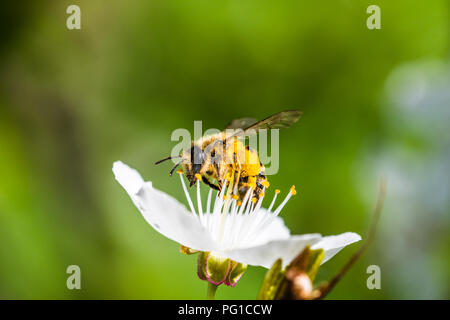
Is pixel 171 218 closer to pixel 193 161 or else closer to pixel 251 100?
pixel 193 161

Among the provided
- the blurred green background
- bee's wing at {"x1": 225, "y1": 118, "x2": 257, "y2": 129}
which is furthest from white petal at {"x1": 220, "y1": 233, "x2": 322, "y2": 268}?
the blurred green background

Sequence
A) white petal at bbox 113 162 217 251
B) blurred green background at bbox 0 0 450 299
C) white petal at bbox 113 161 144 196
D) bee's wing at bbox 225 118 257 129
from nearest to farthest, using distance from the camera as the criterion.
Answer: white petal at bbox 113 162 217 251 < white petal at bbox 113 161 144 196 < bee's wing at bbox 225 118 257 129 < blurred green background at bbox 0 0 450 299

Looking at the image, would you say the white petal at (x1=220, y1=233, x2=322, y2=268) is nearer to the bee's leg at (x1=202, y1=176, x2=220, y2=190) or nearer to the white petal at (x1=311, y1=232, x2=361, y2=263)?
the white petal at (x1=311, y1=232, x2=361, y2=263)

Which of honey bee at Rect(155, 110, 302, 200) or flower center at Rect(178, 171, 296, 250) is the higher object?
honey bee at Rect(155, 110, 302, 200)

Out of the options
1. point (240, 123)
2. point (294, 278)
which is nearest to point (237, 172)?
point (240, 123)

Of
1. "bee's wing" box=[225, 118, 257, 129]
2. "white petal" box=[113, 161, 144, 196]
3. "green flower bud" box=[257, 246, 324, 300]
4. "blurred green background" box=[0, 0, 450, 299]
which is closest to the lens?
"green flower bud" box=[257, 246, 324, 300]

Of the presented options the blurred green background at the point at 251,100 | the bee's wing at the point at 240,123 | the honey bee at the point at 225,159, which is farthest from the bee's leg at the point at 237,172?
the blurred green background at the point at 251,100
